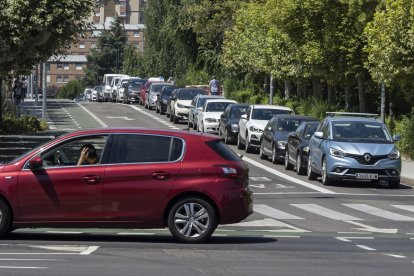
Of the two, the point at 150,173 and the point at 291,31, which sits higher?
the point at 291,31

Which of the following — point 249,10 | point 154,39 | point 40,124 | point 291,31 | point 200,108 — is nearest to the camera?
point 40,124

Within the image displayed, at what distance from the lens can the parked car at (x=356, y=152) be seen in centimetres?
2845

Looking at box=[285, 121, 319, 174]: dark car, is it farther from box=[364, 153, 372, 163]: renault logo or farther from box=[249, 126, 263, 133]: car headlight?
box=[249, 126, 263, 133]: car headlight

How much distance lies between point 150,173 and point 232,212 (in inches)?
49.7

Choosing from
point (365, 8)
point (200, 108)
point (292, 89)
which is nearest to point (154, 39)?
point (292, 89)

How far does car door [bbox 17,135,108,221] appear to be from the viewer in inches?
617

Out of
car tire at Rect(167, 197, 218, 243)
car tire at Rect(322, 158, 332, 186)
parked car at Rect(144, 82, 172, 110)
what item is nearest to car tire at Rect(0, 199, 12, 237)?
car tire at Rect(167, 197, 218, 243)

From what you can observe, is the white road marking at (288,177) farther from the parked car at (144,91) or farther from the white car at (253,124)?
the parked car at (144,91)

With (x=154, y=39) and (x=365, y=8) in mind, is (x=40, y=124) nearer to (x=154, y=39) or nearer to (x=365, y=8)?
(x=365, y=8)

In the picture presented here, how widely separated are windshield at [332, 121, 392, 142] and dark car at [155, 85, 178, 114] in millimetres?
33334

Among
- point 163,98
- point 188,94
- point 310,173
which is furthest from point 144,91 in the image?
point 310,173

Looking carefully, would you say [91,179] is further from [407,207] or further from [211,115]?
[211,115]

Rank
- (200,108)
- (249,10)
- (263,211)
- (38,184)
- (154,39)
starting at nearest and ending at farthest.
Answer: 1. (38,184)
2. (263,211)
3. (200,108)
4. (249,10)
5. (154,39)

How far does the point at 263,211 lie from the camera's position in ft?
73.9
